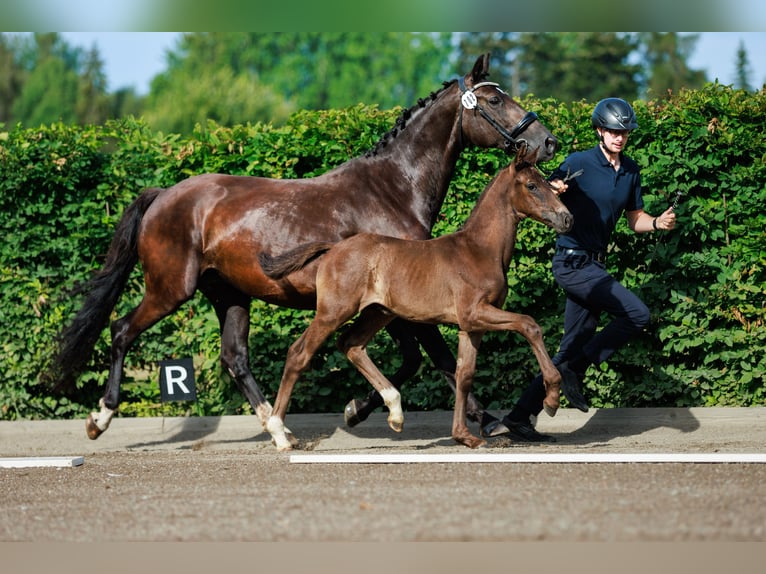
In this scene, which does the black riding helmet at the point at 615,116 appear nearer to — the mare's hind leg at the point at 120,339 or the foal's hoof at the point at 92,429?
the mare's hind leg at the point at 120,339

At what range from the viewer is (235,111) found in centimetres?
4353

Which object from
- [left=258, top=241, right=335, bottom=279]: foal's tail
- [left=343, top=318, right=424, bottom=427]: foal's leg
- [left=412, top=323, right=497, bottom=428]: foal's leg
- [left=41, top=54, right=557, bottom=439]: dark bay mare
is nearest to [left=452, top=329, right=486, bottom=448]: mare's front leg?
[left=412, top=323, right=497, bottom=428]: foal's leg

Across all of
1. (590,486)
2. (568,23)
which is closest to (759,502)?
(590,486)

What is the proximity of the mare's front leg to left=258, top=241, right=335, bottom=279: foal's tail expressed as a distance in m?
1.07

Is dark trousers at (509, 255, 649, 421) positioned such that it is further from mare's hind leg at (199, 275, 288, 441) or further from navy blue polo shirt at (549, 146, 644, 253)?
mare's hind leg at (199, 275, 288, 441)

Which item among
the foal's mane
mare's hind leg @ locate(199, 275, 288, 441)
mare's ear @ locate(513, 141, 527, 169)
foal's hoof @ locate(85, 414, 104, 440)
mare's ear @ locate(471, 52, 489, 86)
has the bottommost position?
Answer: foal's hoof @ locate(85, 414, 104, 440)

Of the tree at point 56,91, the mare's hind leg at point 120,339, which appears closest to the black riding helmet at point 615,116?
the mare's hind leg at point 120,339

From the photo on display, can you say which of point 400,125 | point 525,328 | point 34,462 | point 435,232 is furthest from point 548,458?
point 34,462

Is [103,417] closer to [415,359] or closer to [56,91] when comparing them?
[415,359]

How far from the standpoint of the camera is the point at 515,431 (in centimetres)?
711

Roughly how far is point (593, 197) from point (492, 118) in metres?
0.85

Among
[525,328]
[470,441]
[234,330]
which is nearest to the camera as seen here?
[525,328]

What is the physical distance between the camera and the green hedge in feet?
25.8

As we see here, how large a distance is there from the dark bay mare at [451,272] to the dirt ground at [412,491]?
78 centimetres
